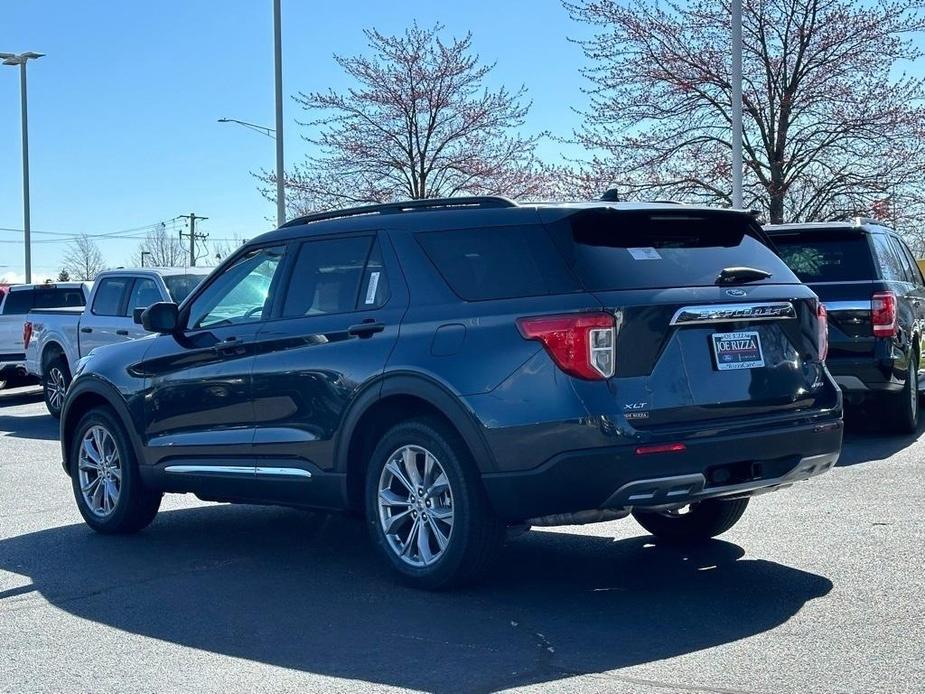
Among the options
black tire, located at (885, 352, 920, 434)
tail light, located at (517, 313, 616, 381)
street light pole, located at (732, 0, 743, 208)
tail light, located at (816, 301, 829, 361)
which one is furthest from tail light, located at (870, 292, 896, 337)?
street light pole, located at (732, 0, 743, 208)

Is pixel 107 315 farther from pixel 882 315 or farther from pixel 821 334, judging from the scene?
pixel 821 334

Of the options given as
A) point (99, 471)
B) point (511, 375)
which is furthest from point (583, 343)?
point (99, 471)

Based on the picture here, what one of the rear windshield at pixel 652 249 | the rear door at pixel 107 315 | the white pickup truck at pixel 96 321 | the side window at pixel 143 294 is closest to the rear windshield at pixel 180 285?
the white pickup truck at pixel 96 321

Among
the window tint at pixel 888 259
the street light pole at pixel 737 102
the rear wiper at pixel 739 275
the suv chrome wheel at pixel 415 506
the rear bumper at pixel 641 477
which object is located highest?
the street light pole at pixel 737 102

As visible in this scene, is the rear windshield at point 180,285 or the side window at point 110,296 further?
the side window at point 110,296

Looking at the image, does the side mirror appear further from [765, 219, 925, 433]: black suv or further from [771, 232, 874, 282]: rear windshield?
[771, 232, 874, 282]: rear windshield

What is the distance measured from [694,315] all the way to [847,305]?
569 cm

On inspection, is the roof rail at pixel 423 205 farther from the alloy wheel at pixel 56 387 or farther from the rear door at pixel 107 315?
the alloy wheel at pixel 56 387

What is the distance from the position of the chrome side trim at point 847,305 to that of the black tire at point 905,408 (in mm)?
996

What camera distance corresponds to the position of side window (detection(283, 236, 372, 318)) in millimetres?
6914

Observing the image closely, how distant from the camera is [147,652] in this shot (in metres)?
5.61

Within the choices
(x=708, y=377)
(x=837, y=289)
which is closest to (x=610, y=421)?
(x=708, y=377)

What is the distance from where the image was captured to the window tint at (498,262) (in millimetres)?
6070

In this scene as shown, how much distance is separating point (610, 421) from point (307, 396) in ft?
6.13
